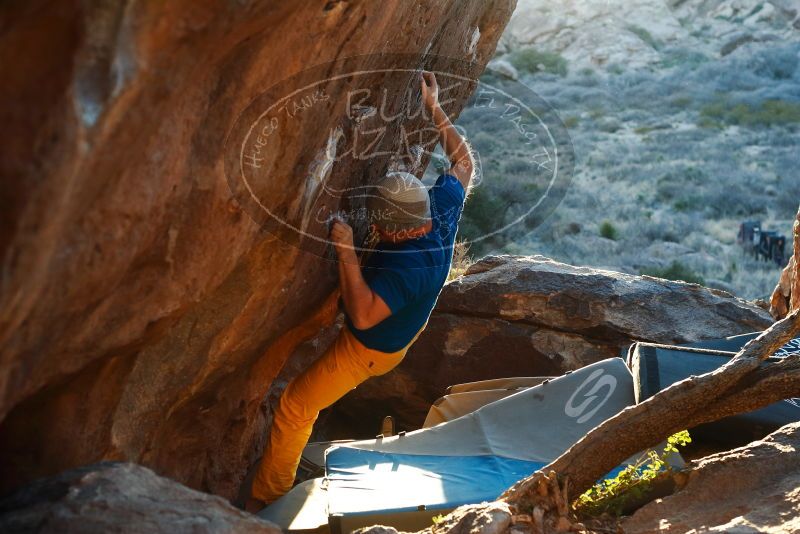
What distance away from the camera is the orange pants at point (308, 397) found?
5.00 meters

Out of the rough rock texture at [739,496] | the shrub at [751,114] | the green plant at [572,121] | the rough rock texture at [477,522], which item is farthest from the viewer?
the green plant at [572,121]

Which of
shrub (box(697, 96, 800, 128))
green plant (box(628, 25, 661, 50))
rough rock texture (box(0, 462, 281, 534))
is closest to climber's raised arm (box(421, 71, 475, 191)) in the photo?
rough rock texture (box(0, 462, 281, 534))

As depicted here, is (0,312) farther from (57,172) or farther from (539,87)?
(539,87)

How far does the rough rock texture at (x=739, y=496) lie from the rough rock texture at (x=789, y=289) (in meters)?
2.94

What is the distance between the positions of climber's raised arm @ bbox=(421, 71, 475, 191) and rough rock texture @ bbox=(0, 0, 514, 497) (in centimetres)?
13

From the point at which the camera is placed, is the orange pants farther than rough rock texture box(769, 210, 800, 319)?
No

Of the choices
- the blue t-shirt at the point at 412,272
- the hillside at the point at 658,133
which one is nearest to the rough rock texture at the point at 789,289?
the blue t-shirt at the point at 412,272

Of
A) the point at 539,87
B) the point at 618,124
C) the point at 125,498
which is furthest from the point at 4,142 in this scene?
the point at 539,87

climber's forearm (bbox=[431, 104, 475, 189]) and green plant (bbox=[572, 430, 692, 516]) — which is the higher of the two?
climber's forearm (bbox=[431, 104, 475, 189])

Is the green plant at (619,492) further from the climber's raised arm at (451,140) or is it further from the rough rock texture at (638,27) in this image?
the rough rock texture at (638,27)

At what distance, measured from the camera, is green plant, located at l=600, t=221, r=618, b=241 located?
18875 millimetres

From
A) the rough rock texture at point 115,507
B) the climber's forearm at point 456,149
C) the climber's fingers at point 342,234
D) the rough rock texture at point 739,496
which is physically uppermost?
the climber's forearm at point 456,149

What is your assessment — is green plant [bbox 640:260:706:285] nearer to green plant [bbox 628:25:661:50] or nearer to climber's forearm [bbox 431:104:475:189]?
climber's forearm [bbox 431:104:475:189]

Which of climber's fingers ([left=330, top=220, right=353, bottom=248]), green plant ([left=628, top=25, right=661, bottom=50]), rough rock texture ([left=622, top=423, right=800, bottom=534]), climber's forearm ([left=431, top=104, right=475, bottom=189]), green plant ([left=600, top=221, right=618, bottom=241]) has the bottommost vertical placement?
rough rock texture ([left=622, top=423, right=800, bottom=534])
